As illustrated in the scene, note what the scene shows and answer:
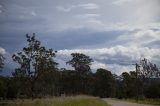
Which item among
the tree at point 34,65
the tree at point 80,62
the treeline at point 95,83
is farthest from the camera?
the tree at point 80,62

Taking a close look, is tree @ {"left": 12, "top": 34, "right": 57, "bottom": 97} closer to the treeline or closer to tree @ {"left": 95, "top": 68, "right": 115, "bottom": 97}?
the treeline

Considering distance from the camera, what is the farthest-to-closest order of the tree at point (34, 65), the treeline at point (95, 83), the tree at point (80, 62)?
the tree at point (80, 62)
the treeline at point (95, 83)
the tree at point (34, 65)

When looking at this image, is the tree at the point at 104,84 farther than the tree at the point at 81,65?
Yes

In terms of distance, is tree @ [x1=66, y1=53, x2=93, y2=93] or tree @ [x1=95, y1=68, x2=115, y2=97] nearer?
tree @ [x1=66, y1=53, x2=93, y2=93]

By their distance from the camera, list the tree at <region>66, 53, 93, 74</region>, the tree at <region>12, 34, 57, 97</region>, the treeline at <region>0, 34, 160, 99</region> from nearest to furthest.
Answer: the tree at <region>12, 34, 57, 97</region>, the treeline at <region>0, 34, 160, 99</region>, the tree at <region>66, 53, 93, 74</region>

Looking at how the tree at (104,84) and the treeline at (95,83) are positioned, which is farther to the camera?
the tree at (104,84)

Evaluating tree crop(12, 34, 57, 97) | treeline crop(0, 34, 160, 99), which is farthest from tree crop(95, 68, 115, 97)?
tree crop(12, 34, 57, 97)

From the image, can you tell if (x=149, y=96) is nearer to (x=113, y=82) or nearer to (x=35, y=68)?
(x=113, y=82)

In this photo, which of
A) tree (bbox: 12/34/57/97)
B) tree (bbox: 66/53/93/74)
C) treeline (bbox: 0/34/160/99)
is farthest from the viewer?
tree (bbox: 66/53/93/74)

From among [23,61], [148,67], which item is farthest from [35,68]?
[148,67]

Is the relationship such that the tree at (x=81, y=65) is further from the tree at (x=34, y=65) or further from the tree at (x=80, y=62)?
the tree at (x=34, y=65)

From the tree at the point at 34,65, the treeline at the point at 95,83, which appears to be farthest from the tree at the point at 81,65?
the tree at the point at 34,65

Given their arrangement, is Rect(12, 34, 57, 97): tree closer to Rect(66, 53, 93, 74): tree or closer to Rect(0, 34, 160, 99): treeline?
Rect(0, 34, 160, 99): treeline

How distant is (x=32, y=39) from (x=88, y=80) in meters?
62.9
